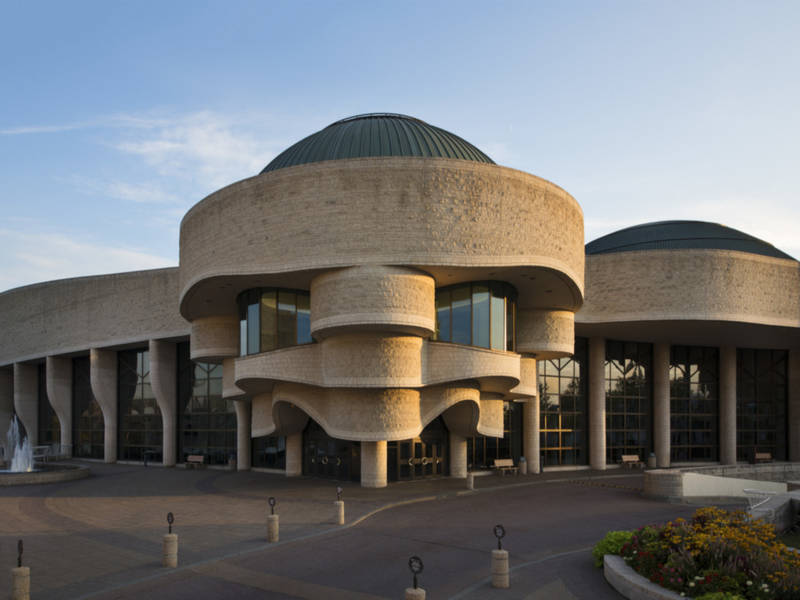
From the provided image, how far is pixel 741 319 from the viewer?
111ft

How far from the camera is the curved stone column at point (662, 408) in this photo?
134ft

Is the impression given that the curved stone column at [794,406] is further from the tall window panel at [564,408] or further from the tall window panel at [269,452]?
the tall window panel at [269,452]

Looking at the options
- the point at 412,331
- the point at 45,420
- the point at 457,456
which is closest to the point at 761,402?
the point at 457,456

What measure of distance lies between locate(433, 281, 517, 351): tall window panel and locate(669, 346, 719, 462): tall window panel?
2009 cm

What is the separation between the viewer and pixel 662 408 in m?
41.0

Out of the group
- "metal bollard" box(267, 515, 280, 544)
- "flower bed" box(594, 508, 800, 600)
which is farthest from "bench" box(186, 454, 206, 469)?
"flower bed" box(594, 508, 800, 600)

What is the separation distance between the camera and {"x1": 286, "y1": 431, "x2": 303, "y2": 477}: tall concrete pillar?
33344 millimetres

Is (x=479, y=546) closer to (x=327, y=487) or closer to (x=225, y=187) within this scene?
(x=327, y=487)

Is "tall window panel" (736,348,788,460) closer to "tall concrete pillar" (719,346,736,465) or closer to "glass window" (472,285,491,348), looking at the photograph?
"tall concrete pillar" (719,346,736,465)

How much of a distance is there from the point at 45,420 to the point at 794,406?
5666 centimetres

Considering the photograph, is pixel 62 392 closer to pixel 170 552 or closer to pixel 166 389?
pixel 166 389

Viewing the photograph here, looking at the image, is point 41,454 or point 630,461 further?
point 41,454

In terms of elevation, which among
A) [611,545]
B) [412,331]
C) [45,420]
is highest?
[412,331]

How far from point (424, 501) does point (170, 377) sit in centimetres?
2296
